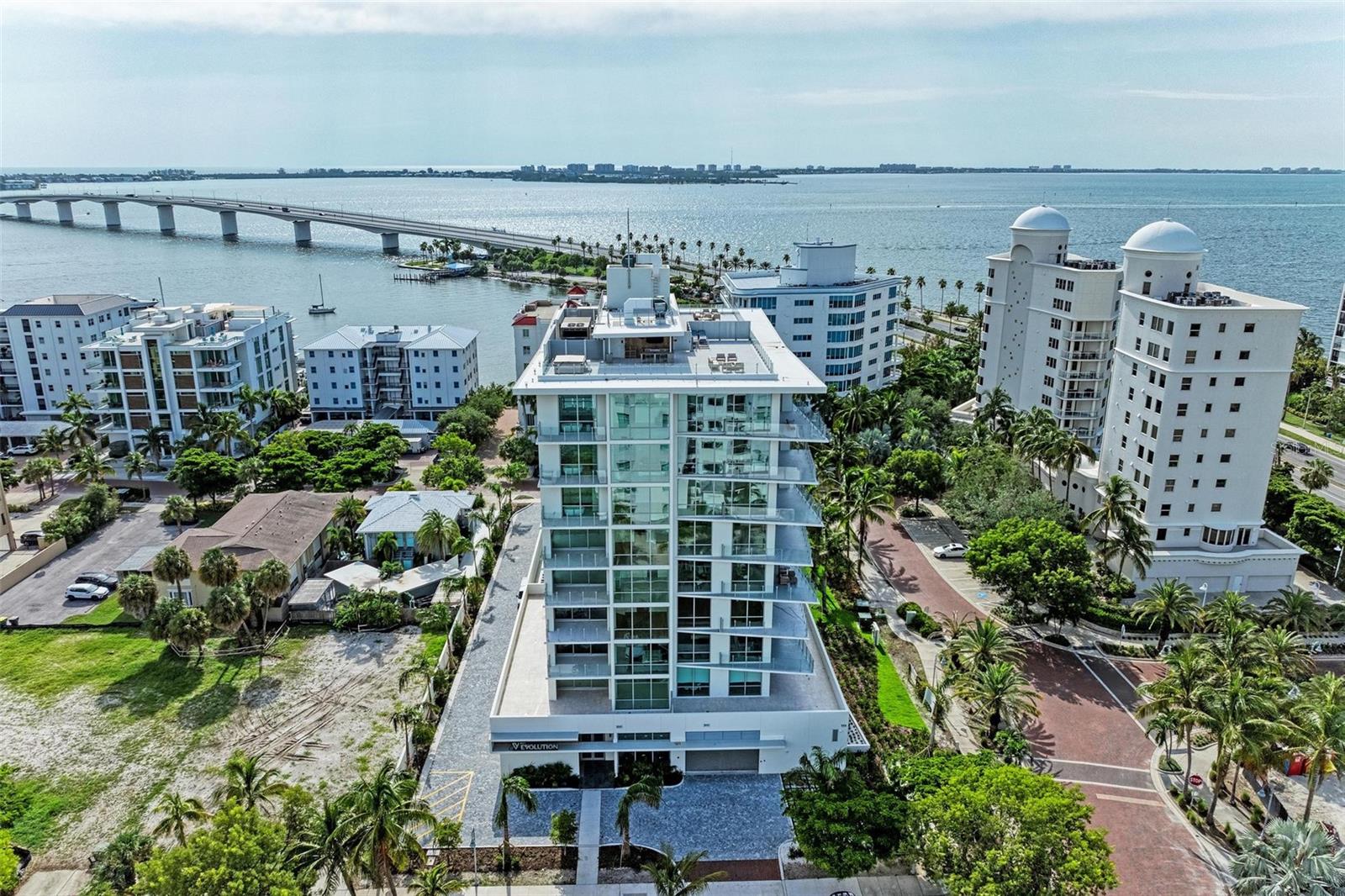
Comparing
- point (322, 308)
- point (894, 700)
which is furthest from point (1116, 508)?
point (322, 308)

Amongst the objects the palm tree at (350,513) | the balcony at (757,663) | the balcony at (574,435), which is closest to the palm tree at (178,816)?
the balcony at (574,435)

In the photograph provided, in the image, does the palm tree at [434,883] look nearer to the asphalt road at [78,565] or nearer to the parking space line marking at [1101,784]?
the parking space line marking at [1101,784]

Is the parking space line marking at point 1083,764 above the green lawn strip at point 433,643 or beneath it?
above

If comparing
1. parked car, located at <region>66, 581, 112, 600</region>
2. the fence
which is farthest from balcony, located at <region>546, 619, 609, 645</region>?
the fence

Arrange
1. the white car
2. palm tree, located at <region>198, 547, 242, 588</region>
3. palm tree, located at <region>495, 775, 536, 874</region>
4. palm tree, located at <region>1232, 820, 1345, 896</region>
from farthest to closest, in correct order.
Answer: the white car
palm tree, located at <region>198, 547, 242, 588</region>
palm tree, located at <region>495, 775, 536, 874</region>
palm tree, located at <region>1232, 820, 1345, 896</region>

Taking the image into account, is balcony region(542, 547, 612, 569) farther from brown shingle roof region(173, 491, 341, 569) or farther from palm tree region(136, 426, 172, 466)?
palm tree region(136, 426, 172, 466)

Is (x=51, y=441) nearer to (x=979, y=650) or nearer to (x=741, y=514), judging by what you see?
(x=741, y=514)
